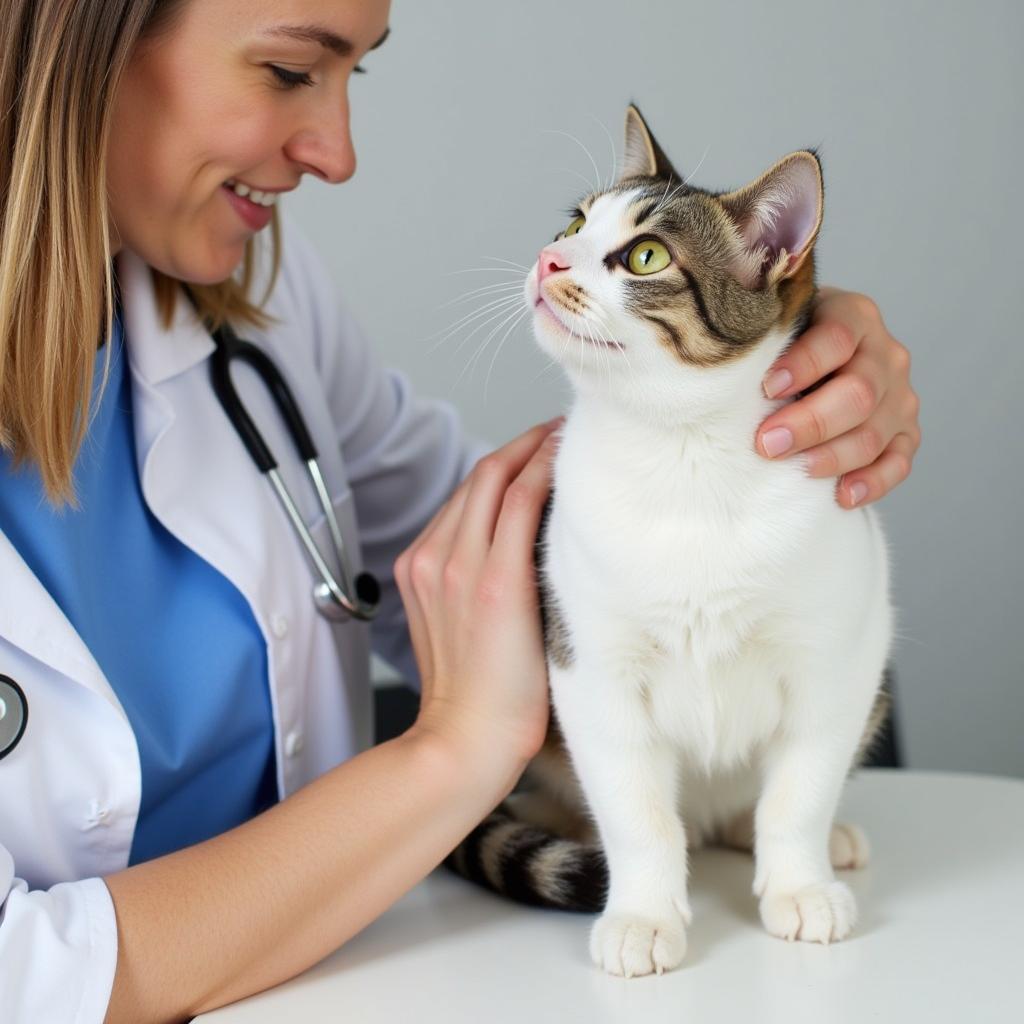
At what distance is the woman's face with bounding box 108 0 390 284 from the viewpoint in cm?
114

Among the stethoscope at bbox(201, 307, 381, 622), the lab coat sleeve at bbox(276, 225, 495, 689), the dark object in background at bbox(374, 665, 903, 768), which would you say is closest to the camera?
the stethoscope at bbox(201, 307, 381, 622)

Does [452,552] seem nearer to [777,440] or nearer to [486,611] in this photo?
[486,611]

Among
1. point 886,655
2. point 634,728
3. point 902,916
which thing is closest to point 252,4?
point 634,728

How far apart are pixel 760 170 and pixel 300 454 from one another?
131 cm

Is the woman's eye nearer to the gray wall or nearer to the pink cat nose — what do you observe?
the pink cat nose

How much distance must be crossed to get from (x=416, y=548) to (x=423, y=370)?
1.20 m

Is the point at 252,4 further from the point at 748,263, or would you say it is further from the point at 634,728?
the point at 634,728

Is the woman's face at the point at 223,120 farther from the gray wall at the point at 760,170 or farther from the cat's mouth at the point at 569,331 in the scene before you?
the gray wall at the point at 760,170

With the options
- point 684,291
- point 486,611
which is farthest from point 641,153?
point 486,611

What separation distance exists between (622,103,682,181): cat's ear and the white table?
70 cm

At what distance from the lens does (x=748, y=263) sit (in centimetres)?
110

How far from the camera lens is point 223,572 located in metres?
1.27

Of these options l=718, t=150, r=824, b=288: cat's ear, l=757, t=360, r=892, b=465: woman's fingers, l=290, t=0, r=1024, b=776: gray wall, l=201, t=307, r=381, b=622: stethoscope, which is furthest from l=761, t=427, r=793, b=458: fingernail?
l=290, t=0, r=1024, b=776: gray wall

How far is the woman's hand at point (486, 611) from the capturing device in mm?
1165
